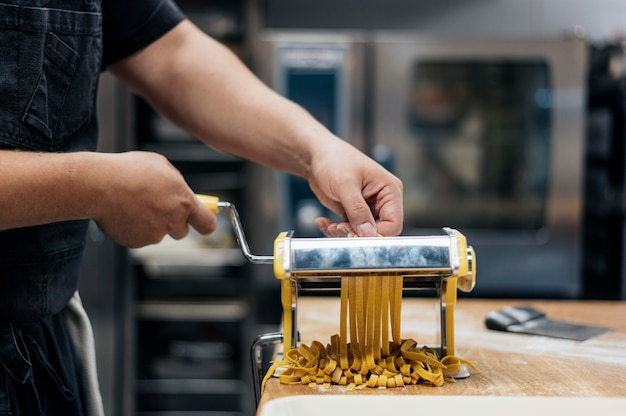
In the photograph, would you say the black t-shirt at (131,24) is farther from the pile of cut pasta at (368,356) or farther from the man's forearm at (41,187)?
the pile of cut pasta at (368,356)

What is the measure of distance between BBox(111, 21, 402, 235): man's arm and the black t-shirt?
14mm

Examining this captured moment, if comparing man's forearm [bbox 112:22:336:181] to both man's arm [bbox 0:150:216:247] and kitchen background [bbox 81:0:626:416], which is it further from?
kitchen background [bbox 81:0:626:416]

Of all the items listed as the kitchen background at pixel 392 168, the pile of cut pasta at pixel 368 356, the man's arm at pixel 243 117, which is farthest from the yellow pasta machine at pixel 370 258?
the kitchen background at pixel 392 168

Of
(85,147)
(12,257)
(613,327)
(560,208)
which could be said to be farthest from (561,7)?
(12,257)

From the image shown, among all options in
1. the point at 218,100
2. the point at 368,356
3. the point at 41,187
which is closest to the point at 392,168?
the point at 218,100

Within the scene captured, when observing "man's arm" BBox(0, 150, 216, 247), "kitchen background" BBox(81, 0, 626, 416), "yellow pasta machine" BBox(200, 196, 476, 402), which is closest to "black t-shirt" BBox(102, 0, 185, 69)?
"man's arm" BBox(0, 150, 216, 247)

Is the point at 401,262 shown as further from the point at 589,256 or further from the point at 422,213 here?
the point at 589,256

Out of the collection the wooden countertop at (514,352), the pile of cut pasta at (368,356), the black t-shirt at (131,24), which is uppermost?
the black t-shirt at (131,24)

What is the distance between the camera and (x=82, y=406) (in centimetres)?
109

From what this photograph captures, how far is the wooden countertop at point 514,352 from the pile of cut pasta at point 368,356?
16 mm

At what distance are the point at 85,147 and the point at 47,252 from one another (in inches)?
7.1

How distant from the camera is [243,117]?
1135 millimetres

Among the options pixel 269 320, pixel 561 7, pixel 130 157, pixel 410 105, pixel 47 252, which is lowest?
pixel 269 320

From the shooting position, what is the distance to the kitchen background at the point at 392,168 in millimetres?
2408
